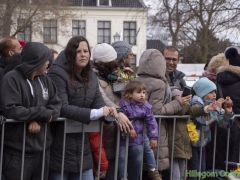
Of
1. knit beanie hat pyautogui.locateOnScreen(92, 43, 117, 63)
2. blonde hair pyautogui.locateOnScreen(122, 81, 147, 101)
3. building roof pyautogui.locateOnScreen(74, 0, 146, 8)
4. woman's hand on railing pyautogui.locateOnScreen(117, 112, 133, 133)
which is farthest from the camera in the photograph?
building roof pyautogui.locateOnScreen(74, 0, 146, 8)

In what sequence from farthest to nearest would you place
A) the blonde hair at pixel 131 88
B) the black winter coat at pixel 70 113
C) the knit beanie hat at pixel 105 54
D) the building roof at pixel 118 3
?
the building roof at pixel 118 3 < the knit beanie hat at pixel 105 54 < the blonde hair at pixel 131 88 < the black winter coat at pixel 70 113

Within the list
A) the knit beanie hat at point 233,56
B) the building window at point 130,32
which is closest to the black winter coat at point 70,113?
the knit beanie hat at point 233,56

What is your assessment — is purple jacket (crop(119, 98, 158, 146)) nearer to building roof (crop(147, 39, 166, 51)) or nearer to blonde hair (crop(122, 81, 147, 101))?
blonde hair (crop(122, 81, 147, 101))

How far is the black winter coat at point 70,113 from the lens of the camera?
4.96m

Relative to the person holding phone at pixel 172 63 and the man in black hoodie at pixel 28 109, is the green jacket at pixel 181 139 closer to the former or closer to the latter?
the person holding phone at pixel 172 63

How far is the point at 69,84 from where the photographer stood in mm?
4996

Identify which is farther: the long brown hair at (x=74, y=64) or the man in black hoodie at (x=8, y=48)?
the man in black hoodie at (x=8, y=48)

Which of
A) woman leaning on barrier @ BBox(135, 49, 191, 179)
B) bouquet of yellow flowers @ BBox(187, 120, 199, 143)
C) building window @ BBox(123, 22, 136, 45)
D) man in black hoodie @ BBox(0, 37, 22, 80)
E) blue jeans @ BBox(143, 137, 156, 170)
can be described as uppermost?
building window @ BBox(123, 22, 136, 45)

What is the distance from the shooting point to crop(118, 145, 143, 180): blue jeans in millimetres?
5453

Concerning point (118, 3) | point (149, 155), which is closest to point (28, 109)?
point (149, 155)

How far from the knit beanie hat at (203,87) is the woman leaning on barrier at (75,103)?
4.39 feet

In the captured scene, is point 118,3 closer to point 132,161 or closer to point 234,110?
point 234,110

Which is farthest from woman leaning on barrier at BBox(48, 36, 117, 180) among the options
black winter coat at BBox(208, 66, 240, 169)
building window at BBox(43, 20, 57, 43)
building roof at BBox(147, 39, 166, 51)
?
building roof at BBox(147, 39, 166, 51)

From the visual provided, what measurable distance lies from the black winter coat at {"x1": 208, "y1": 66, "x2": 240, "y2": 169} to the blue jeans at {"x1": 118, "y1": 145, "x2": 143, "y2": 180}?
1147 millimetres
